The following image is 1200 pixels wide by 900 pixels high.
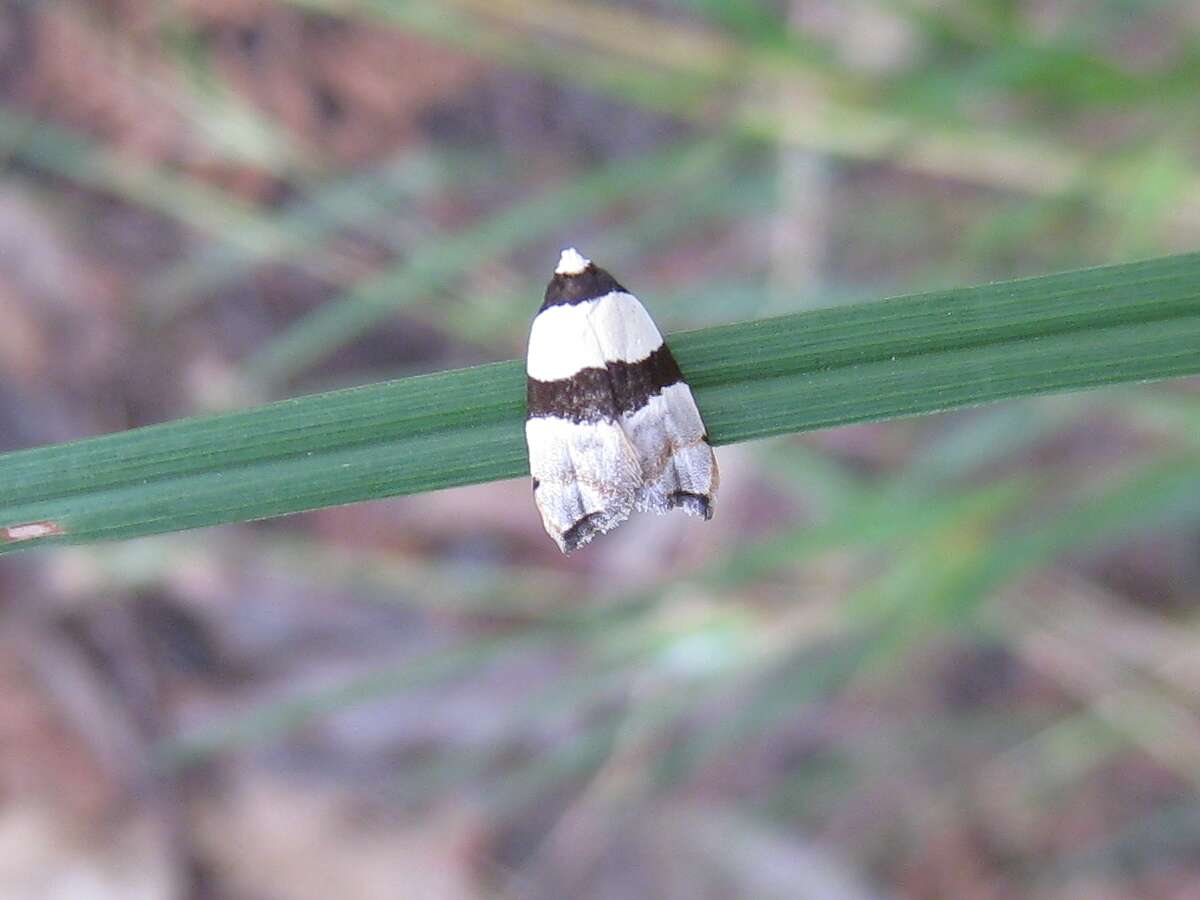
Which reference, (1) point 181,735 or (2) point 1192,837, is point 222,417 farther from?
(2) point 1192,837

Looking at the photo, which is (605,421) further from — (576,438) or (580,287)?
(580,287)

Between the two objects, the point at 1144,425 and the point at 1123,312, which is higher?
the point at 1144,425

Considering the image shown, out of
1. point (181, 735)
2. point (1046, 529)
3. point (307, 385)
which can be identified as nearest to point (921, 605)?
point (1046, 529)

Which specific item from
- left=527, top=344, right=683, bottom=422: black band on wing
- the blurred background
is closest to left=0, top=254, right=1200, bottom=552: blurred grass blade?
left=527, top=344, right=683, bottom=422: black band on wing

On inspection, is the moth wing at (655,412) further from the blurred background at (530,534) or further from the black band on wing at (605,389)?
the blurred background at (530,534)

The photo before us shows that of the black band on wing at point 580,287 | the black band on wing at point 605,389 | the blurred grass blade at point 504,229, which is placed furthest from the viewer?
the blurred grass blade at point 504,229

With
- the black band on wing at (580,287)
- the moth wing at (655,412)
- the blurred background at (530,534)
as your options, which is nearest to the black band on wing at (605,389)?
the moth wing at (655,412)

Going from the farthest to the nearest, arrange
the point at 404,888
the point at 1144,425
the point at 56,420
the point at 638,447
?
the point at 56,420, the point at 404,888, the point at 1144,425, the point at 638,447
